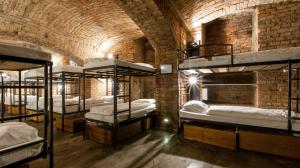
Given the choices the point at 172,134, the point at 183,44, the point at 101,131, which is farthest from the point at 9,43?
the point at 183,44

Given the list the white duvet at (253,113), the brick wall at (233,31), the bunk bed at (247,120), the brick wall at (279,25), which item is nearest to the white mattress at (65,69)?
the bunk bed at (247,120)

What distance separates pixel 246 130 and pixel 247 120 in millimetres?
257

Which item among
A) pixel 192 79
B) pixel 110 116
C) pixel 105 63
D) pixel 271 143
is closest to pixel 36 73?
pixel 105 63

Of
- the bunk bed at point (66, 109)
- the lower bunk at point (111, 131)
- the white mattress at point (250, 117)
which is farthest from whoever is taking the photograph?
the bunk bed at point (66, 109)

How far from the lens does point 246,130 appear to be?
307 centimetres

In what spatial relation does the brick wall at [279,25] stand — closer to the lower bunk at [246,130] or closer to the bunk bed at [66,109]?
the lower bunk at [246,130]

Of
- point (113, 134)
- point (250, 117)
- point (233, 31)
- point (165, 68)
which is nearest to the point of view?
point (250, 117)

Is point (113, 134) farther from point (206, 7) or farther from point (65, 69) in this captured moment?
point (206, 7)

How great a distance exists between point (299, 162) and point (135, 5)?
4186 mm

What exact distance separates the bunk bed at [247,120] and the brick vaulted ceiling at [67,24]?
3.03 metres

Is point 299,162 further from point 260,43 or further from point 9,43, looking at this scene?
point 9,43

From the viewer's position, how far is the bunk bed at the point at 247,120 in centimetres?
259

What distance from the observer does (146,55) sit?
6949 mm

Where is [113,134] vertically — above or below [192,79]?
below
